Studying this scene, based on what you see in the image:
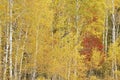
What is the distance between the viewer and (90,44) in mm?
29391

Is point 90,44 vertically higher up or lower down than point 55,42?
lower down

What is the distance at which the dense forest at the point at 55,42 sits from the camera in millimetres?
19797

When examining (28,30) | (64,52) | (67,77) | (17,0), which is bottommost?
(67,77)

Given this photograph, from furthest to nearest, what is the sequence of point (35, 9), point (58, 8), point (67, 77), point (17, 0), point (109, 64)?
point (58, 8) → point (109, 64) → point (67, 77) → point (35, 9) → point (17, 0)

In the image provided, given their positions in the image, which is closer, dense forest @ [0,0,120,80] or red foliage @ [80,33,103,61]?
dense forest @ [0,0,120,80]

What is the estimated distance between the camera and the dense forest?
65.0 ft

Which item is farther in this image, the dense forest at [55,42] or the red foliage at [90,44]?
the red foliage at [90,44]

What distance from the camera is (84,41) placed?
29578 millimetres

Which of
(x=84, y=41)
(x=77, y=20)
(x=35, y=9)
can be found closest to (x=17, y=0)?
(x=35, y=9)

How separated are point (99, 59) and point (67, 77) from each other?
14.9 feet

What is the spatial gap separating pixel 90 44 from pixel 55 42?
15.6 feet

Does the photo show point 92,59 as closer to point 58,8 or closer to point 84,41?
point 84,41

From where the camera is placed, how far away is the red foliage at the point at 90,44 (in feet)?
93.4

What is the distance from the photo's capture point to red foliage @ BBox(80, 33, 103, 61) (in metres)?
28.5
